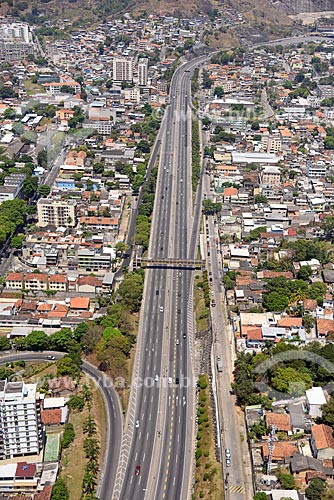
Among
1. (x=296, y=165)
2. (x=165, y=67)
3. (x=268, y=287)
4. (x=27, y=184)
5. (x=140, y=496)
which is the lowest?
(x=140, y=496)

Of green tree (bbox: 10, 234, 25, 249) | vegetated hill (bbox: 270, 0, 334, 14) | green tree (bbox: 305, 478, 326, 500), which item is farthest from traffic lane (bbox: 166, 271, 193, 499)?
vegetated hill (bbox: 270, 0, 334, 14)

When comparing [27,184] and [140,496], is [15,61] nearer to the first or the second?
[27,184]

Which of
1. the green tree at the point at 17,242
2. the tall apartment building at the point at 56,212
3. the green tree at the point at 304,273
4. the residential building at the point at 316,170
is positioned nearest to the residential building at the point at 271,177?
the residential building at the point at 316,170

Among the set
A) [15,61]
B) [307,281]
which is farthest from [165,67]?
[307,281]

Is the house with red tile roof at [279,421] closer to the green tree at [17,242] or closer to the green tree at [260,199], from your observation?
the green tree at [17,242]

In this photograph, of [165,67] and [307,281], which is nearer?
[307,281]

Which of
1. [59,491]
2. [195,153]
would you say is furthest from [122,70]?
[59,491]

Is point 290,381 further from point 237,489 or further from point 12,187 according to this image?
point 12,187
